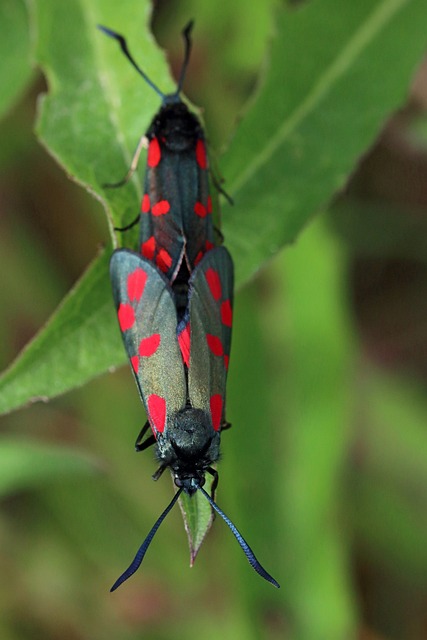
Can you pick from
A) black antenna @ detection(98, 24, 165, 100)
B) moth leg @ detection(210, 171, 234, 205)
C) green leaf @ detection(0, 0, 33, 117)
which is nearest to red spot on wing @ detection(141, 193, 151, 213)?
moth leg @ detection(210, 171, 234, 205)

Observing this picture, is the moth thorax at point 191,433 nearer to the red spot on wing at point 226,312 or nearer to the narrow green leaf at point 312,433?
the red spot on wing at point 226,312

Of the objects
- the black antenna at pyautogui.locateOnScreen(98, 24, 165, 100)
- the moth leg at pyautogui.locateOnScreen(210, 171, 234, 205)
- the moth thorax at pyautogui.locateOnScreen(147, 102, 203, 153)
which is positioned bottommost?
the moth leg at pyautogui.locateOnScreen(210, 171, 234, 205)

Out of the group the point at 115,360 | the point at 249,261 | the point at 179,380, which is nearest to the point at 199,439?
the point at 179,380

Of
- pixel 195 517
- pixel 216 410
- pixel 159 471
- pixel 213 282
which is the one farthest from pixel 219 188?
pixel 195 517

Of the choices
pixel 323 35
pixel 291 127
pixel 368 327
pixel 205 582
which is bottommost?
pixel 205 582

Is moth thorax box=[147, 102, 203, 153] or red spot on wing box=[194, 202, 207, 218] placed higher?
moth thorax box=[147, 102, 203, 153]

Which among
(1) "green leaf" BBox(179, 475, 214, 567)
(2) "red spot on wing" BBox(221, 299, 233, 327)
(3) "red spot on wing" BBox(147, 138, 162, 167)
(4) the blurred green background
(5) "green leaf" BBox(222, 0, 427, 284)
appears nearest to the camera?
(1) "green leaf" BBox(179, 475, 214, 567)

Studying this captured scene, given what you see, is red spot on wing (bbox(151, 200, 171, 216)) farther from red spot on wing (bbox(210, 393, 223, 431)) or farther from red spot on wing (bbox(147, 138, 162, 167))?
red spot on wing (bbox(210, 393, 223, 431))

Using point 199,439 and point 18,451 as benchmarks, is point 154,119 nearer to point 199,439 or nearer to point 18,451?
point 199,439
